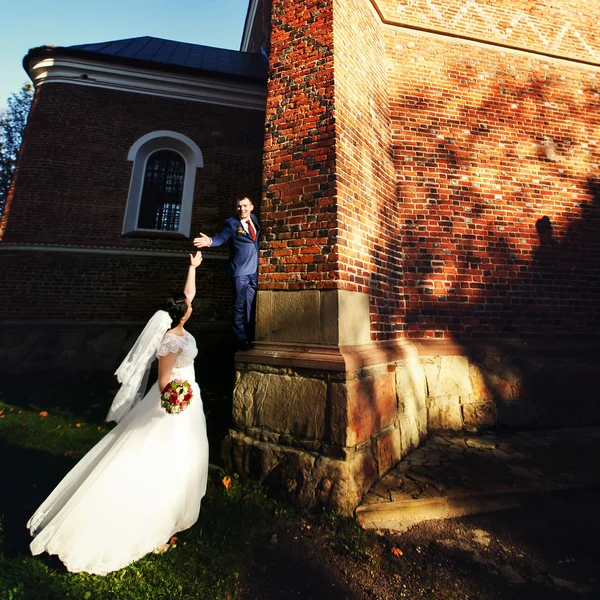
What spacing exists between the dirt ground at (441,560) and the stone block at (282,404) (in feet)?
2.28

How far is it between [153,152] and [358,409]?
8.21m

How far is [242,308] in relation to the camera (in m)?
3.68

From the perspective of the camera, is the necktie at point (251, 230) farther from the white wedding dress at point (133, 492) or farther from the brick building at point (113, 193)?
the brick building at point (113, 193)

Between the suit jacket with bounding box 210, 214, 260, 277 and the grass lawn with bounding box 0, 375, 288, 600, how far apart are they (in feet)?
6.43

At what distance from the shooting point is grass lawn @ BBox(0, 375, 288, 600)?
181 cm

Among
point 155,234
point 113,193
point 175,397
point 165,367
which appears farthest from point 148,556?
point 113,193

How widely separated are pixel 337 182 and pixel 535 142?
406 centimetres

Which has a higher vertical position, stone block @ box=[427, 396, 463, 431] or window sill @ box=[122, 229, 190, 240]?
window sill @ box=[122, 229, 190, 240]

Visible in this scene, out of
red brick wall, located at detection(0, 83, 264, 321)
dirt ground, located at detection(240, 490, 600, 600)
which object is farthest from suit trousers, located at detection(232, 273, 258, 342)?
red brick wall, located at detection(0, 83, 264, 321)

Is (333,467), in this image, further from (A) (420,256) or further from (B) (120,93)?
(B) (120,93)

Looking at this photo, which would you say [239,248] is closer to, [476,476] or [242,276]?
[242,276]

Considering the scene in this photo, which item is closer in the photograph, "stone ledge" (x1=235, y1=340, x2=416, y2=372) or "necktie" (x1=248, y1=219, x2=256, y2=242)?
"stone ledge" (x1=235, y1=340, x2=416, y2=372)

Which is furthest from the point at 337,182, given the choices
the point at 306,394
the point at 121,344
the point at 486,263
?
the point at 121,344

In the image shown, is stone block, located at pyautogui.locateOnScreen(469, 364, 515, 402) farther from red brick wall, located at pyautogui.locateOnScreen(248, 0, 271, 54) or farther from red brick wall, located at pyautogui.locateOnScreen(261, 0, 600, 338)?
red brick wall, located at pyautogui.locateOnScreen(248, 0, 271, 54)
